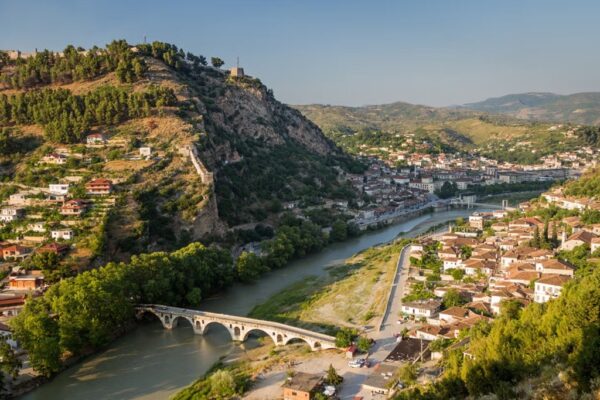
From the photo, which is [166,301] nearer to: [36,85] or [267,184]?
[267,184]

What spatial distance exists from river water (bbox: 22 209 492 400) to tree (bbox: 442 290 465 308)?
9.52m

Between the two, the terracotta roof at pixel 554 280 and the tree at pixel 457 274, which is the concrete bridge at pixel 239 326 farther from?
the tree at pixel 457 274

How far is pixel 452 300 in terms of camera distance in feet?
78.4

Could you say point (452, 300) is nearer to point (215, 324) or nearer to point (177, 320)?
point (215, 324)

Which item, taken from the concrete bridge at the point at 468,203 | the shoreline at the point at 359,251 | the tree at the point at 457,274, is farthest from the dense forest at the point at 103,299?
the concrete bridge at the point at 468,203

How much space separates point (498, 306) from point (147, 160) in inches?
1060

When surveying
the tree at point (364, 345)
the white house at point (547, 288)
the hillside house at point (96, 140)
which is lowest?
the tree at point (364, 345)

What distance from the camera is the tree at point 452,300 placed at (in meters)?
23.8

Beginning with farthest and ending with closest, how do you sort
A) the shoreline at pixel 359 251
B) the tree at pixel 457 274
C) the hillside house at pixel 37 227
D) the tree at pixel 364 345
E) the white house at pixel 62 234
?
the hillside house at pixel 37 227 → the white house at pixel 62 234 → the tree at pixel 457 274 → the tree at pixel 364 345 → the shoreline at pixel 359 251

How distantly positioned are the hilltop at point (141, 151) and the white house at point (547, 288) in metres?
21.3

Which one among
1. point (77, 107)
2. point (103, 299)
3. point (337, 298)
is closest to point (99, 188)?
point (77, 107)

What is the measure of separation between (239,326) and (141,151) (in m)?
21.4

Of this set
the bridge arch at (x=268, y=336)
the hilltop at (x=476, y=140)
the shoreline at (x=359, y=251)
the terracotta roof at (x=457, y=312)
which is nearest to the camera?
the shoreline at (x=359, y=251)

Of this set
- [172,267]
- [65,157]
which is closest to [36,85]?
[65,157]
